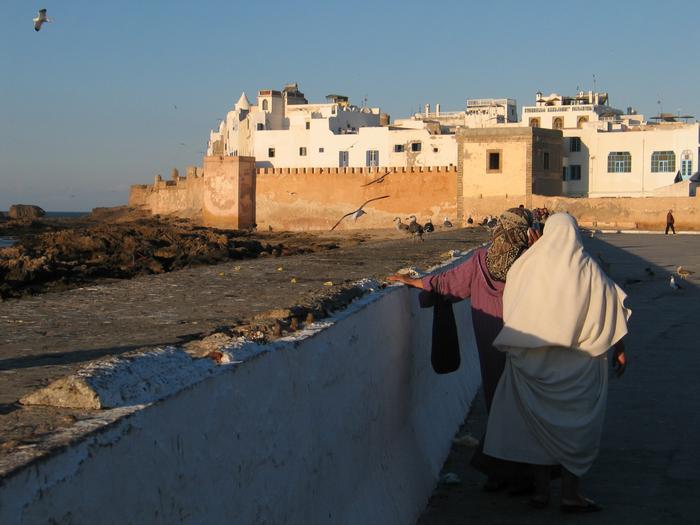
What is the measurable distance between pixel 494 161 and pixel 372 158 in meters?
16.9

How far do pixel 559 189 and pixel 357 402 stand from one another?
44579 millimetres

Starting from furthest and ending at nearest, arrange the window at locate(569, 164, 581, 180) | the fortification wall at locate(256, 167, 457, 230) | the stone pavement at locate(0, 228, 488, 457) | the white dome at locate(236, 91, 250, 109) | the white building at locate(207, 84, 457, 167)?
1. the white dome at locate(236, 91, 250, 109)
2. the white building at locate(207, 84, 457, 167)
3. the window at locate(569, 164, 581, 180)
4. the fortification wall at locate(256, 167, 457, 230)
5. the stone pavement at locate(0, 228, 488, 457)

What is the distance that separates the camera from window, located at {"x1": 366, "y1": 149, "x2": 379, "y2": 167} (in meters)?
60.5

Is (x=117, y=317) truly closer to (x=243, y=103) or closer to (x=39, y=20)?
(x=39, y=20)

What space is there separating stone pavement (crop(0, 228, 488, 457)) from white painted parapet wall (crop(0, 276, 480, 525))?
183mm

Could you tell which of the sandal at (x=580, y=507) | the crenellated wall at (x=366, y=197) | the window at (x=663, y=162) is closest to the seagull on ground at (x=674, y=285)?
the sandal at (x=580, y=507)

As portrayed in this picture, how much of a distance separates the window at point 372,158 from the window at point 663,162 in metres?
17.1

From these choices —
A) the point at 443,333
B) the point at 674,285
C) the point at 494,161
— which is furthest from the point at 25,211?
the point at 443,333

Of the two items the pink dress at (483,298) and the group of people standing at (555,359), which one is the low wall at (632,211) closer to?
the pink dress at (483,298)

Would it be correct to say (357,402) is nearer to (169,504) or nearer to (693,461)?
(169,504)

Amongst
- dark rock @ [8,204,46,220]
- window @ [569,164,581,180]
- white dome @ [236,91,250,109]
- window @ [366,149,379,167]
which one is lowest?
dark rock @ [8,204,46,220]

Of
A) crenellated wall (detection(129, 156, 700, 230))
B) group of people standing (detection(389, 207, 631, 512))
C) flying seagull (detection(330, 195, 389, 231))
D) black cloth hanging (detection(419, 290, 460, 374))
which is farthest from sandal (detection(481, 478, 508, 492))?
flying seagull (detection(330, 195, 389, 231))

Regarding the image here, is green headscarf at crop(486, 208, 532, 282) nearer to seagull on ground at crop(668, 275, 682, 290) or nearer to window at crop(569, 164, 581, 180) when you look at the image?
seagull on ground at crop(668, 275, 682, 290)

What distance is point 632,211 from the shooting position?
39906 millimetres
